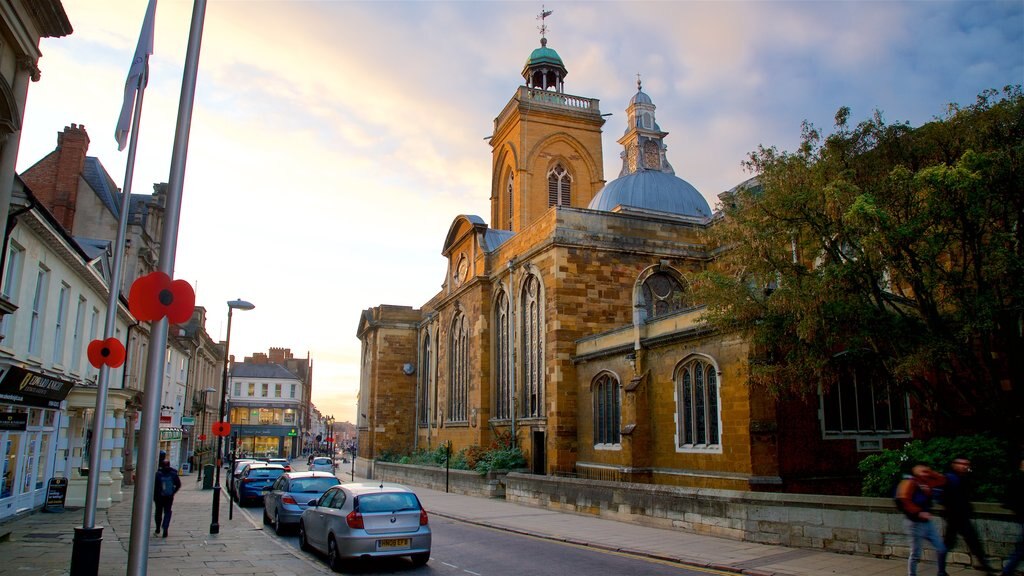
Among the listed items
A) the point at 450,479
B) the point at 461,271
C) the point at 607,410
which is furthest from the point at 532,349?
the point at 461,271

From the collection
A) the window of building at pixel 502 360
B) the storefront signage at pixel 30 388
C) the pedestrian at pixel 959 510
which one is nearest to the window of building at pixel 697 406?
the pedestrian at pixel 959 510

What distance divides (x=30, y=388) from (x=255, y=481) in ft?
36.8

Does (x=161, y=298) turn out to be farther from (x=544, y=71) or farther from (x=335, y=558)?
(x=544, y=71)

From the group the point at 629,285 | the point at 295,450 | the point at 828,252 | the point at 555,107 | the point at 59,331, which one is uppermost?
the point at 555,107

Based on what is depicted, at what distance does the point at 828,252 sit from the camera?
47.6ft

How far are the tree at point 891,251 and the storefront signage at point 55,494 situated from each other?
57.2 ft

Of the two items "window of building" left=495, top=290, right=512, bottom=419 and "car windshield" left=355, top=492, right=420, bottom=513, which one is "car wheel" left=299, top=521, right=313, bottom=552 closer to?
"car windshield" left=355, top=492, right=420, bottom=513

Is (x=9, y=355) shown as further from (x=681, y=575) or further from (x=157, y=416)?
(x=681, y=575)

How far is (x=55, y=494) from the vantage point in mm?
19234

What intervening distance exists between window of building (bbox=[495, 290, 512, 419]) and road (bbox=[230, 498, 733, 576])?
16.5 m

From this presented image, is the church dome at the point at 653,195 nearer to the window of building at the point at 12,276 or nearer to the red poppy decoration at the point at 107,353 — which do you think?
the window of building at the point at 12,276

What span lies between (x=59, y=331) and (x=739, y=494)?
17.4 metres

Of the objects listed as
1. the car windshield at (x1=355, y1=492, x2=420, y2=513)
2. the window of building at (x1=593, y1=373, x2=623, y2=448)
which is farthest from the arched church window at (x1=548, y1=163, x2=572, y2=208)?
the car windshield at (x1=355, y1=492, x2=420, y2=513)

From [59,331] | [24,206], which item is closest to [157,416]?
[24,206]
